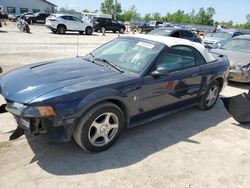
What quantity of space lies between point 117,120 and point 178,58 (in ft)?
5.45

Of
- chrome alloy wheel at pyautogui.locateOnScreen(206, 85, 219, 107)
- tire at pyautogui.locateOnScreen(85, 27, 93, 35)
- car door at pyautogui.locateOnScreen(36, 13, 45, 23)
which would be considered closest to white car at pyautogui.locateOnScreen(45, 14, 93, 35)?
tire at pyautogui.locateOnScreen(85, 27, 93, 35)

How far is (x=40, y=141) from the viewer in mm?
3836

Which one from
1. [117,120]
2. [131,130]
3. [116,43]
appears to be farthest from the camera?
→ [116,43]

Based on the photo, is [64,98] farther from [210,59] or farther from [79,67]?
[210,59]

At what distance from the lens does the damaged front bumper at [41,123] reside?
10.1ft

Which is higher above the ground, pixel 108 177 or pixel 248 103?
pixel 248 103

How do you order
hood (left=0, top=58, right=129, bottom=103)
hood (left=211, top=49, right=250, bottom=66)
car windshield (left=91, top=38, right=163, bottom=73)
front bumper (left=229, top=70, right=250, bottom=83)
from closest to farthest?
hood (left=0, top=58, right=129, bottom=103) < car windshield (left=91, top=38, right=163, bottom=73) < front bumper (left=229, top=70, right=250, bottom=83) < hood (left=211, top=49, right=250, bottom=66)

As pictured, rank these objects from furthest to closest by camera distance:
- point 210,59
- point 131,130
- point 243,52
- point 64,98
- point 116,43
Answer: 1. point 243,52
2. point 210,59
3. point 116,43
4. point 131,130
5. point 64,98

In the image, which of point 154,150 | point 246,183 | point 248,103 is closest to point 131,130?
point 154,150

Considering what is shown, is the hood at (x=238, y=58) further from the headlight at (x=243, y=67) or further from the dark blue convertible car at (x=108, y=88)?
the dark blue convertible car at (x=108, y=88)

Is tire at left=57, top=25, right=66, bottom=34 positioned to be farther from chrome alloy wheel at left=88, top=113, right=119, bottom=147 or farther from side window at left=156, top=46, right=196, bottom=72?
chrome alloy wheel at left=88, top=113, right=119, bottom=147

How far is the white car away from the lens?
72.8 feet

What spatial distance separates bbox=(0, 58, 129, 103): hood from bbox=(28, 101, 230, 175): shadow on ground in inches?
33.5

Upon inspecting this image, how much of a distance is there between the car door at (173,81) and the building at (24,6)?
166 feet
